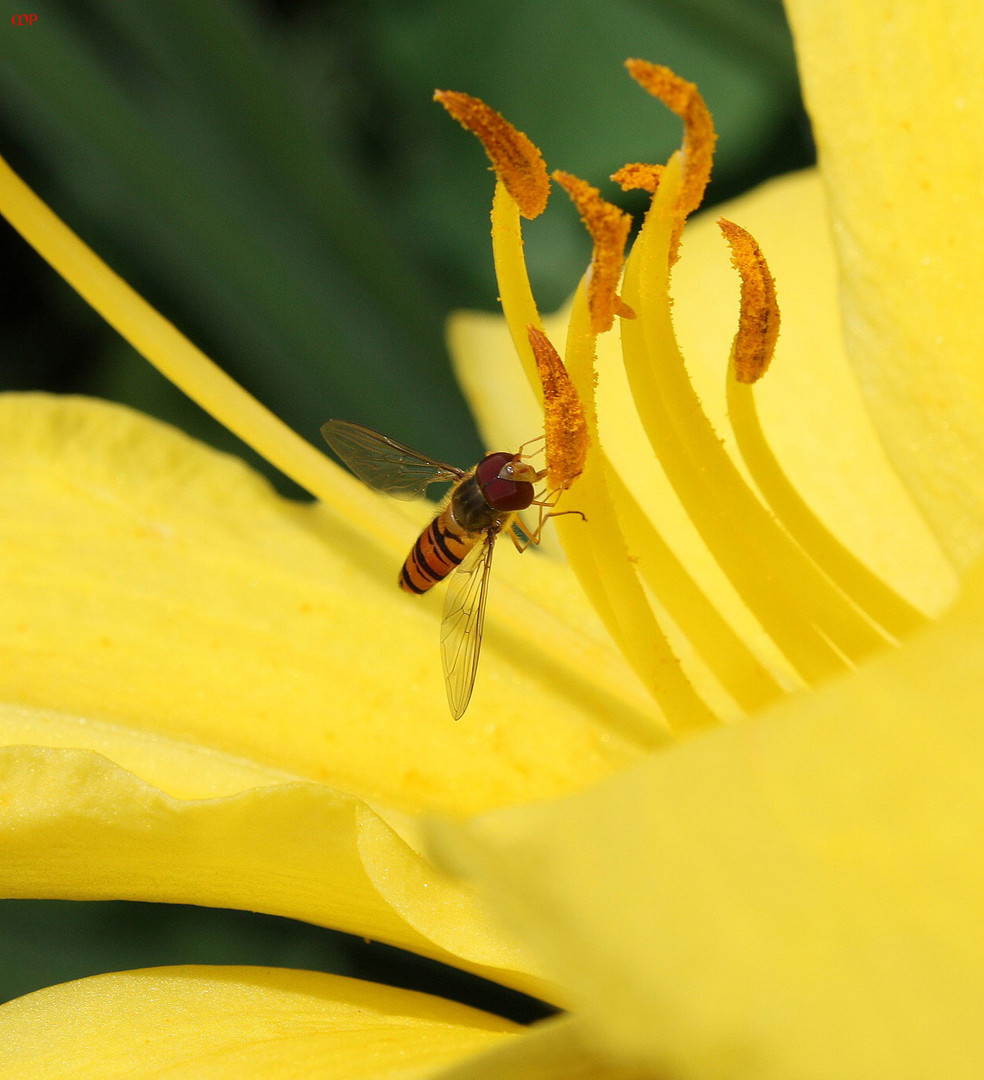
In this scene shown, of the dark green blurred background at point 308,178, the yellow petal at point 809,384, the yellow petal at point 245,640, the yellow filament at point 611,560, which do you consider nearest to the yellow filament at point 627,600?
the yellow filament at point 611,560

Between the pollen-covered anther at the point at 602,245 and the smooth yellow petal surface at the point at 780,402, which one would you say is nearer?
the pollen-covered anther at the point at 602,245

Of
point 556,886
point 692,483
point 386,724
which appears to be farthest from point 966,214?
point 556,886

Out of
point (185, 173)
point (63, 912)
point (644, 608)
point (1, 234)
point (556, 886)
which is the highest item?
point (556, 886)

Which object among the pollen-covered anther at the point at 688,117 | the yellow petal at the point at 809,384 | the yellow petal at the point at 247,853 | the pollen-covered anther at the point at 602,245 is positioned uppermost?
the pollen-covered anther at the point at 688,117

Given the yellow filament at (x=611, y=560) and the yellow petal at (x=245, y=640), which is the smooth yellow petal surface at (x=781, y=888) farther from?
the yellow petal at (x=245, y=640)

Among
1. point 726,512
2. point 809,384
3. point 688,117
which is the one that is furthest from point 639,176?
point 809,384

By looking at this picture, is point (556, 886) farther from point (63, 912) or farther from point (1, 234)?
point (1, 234)

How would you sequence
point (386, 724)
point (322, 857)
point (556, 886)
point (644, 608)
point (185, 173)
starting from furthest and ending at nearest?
point (185, 173) → point (386, 724) → point (644, 608) → point (322, 857) → point (556, 886)
